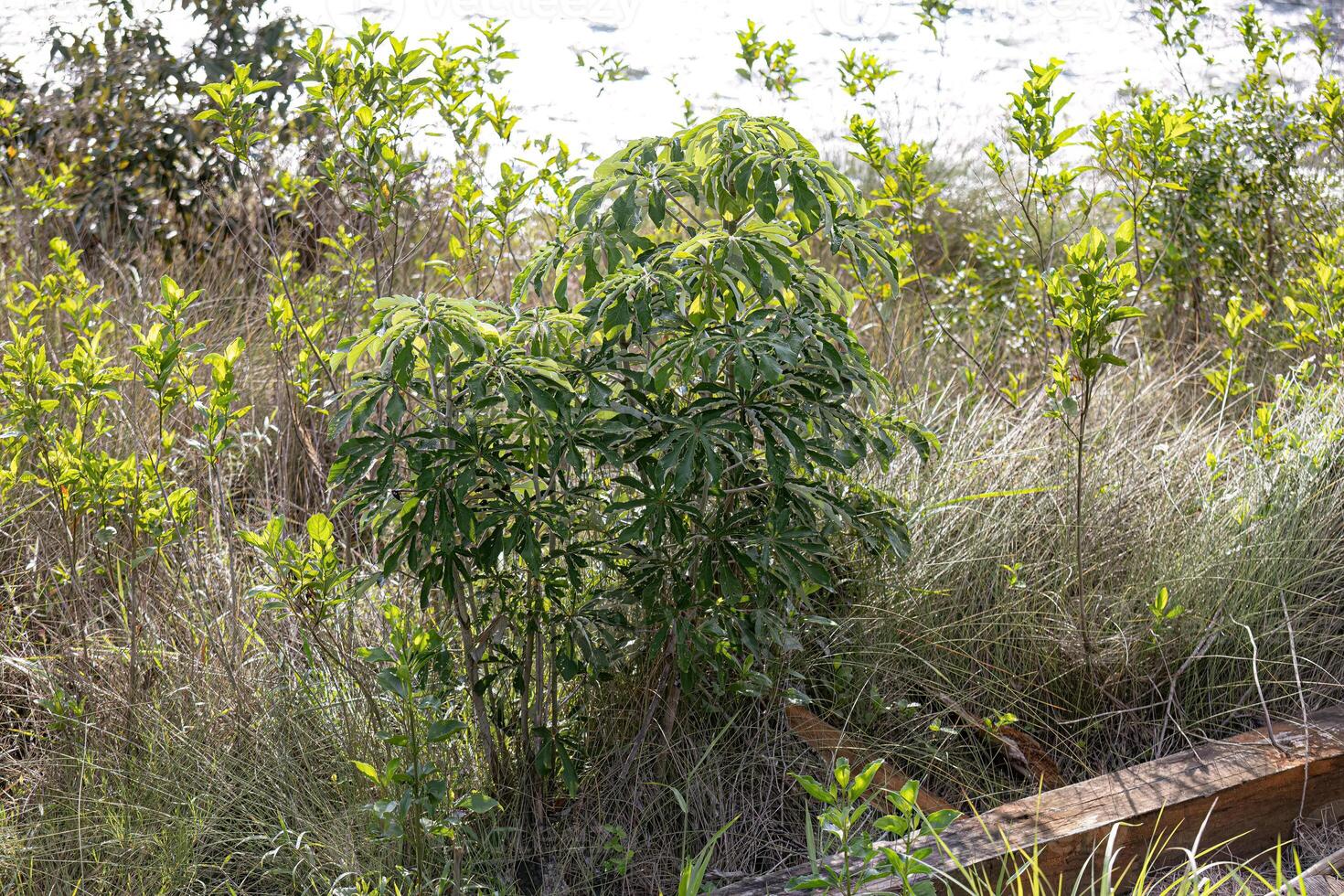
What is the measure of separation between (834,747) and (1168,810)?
0.74m

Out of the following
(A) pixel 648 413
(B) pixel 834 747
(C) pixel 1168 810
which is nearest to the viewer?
(A) pixel 648 413

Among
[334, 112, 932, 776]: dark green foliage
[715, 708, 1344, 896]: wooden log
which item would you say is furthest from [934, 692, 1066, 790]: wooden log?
[334, 112, 932, 776]: dark green foliage

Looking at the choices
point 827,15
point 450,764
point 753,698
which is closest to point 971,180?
point 827,15

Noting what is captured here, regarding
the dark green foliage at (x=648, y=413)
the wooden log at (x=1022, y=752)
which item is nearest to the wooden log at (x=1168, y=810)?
the wooden log at (x=1022, y=752)

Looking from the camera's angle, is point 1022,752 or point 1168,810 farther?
point 1022,752

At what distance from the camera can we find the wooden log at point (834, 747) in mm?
2787

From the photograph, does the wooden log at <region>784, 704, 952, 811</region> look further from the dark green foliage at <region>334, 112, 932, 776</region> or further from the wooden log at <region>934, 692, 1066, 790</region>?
the dark green foliage at <region>334, 112, 932, 776</region>

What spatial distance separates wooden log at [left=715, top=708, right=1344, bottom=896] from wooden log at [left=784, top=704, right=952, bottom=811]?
218 mm

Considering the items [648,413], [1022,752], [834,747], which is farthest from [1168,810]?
[648,413]

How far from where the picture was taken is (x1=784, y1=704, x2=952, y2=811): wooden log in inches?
110

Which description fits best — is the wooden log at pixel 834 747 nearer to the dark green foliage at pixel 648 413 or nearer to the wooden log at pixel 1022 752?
the wooden log at pixel 1022 752

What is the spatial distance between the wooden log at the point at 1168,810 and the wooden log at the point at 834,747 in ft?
0.72

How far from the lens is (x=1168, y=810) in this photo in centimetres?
263

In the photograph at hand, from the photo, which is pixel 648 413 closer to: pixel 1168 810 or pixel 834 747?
pixel 834 747
